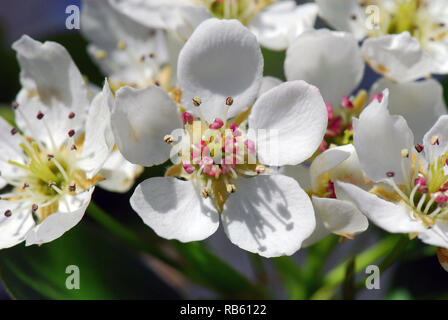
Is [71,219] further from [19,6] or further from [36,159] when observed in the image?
[19,6]

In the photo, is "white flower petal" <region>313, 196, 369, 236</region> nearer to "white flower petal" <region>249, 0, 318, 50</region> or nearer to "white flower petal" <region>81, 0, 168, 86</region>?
"white flower petal" <region>249, 0, 318, 50</region>

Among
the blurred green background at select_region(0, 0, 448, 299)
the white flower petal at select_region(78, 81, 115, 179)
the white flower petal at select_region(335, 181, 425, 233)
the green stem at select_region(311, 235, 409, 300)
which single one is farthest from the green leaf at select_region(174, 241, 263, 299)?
the white flower petal at select_region(335, 181, 425, 233)

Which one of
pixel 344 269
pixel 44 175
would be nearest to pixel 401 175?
pixel 344 269

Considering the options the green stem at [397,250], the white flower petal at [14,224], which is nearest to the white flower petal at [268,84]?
the green stem at [397,250]

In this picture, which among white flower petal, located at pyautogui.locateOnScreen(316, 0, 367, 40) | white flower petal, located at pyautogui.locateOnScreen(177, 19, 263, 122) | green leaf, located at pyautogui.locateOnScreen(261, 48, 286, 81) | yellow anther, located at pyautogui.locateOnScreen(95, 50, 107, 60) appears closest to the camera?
white flower petal, located at pyautogui.locateOnScreen(177, 19, 263, 122)

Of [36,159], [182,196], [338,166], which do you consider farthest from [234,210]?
[36,159]

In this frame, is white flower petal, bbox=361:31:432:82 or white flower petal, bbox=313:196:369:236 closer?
white flower petal, bbox=313:196:369:236

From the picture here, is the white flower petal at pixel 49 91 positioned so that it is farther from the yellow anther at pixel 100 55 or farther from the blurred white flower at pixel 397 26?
the blurred white flower at pixel 397 26
